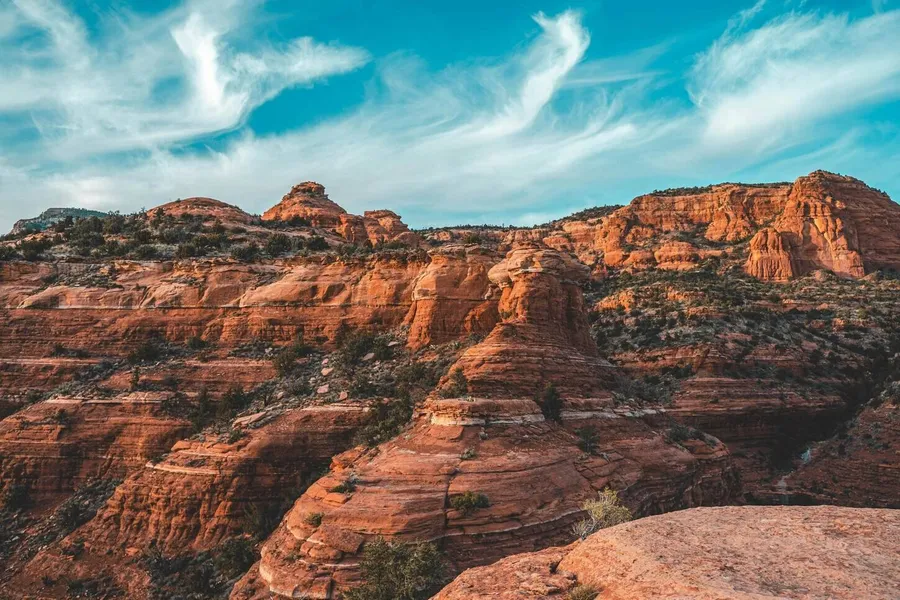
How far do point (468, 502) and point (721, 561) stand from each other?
1063cm

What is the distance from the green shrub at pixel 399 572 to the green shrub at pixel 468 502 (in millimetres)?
1657

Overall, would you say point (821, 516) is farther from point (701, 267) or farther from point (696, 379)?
point (701, 267)

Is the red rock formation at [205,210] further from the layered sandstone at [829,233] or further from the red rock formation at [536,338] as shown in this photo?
the layered sandstone at [829,233]

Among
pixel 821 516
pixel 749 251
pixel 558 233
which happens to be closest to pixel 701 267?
pixel 749 251

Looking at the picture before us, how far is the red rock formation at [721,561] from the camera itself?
9117 millimetres

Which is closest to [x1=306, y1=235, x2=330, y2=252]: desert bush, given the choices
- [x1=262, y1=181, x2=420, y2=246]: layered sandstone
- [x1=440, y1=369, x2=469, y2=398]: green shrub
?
[x1=262, y1=181, x2=420, y2=246]: layered sandstone

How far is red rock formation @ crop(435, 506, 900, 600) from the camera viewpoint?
912 centimetres

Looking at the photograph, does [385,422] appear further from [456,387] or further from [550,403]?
[550,403]

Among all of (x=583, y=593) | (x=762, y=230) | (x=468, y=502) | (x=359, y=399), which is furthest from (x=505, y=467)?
(x=762, y=230)

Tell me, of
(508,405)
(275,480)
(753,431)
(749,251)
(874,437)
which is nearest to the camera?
(508,405)

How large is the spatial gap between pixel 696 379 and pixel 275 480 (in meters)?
32.7

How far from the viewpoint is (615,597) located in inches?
378

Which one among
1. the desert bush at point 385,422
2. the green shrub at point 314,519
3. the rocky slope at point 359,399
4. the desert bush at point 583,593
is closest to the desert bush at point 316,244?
the rocky slope at point 359,399

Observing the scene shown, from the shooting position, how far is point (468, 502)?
1975 cm
